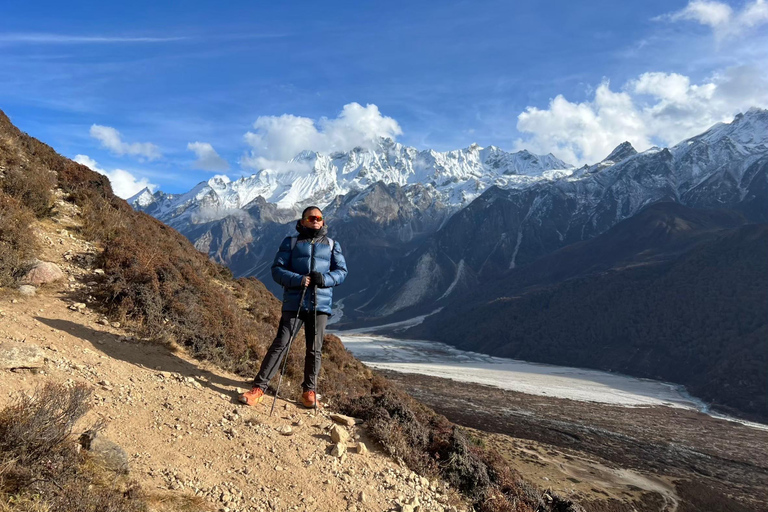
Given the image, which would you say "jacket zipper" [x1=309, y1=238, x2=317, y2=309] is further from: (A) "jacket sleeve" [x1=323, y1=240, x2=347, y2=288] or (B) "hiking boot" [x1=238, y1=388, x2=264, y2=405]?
(B) "hiking boot" [x1=238, y1=388, x2=264, y2=405]

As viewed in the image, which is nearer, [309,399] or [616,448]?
[309,399]

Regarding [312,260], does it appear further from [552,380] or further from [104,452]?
[552,380]

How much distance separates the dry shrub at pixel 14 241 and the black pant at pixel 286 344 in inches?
186

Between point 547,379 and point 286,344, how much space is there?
61.0 m

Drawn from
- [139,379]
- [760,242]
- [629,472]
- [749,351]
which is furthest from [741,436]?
[760,242]

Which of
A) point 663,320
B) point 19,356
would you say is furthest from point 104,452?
point 663,320

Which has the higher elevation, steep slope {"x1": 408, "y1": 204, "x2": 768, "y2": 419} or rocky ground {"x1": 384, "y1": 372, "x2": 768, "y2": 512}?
steep slope {"x1": 408, "y1": 204, "x2": 768, "y2": 419}

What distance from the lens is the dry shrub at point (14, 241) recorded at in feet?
24.3

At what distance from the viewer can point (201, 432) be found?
5.16 metres

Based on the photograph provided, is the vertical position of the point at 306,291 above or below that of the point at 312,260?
below

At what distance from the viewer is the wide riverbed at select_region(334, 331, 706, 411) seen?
48656mm

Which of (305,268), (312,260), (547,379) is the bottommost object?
(547,379)

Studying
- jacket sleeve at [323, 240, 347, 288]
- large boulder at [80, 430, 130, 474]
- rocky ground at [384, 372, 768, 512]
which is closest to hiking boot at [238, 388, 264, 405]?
jacket sleeve at [323, 240, 347, 288]

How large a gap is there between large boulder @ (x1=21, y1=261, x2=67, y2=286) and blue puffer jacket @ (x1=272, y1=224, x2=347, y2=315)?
4.71m
